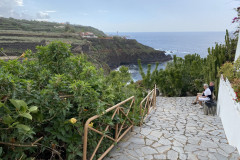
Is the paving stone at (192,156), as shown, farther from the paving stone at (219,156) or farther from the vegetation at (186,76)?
the vegetation at (186,76)

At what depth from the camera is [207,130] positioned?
4.80 meters

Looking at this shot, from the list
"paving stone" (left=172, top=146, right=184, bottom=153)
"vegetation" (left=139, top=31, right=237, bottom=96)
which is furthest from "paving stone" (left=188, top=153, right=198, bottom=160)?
"vegetation" (left=139, top=31, right=237, bottom=96)

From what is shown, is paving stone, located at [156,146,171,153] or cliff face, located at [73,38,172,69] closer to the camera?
paving stone, located at [156,146,171,153]

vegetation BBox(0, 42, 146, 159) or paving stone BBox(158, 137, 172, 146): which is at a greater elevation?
vegetation BBox(0, 42, 146, 159)

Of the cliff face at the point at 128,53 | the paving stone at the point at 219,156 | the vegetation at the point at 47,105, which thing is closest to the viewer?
the vegetation at the point at 47,105

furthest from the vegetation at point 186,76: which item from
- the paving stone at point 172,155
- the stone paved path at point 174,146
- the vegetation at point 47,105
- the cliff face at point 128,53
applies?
the cliff face at point 128,53

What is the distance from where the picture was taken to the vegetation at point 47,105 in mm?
1582

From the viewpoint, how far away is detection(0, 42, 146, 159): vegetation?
5.19 ft

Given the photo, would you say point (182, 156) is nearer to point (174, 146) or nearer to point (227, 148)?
point (174, 146)

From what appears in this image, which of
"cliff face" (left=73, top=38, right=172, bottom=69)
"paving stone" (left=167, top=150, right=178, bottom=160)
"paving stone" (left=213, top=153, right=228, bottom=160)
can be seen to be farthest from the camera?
"cliff face" (left=73, top=38, right=172, bottom=69)

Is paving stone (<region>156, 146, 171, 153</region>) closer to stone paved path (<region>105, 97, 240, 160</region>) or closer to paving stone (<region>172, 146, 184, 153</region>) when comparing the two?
stone paved path (<region>105, 97, 240, 160</region>)

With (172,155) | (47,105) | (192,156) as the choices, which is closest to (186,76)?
→ (192,156)

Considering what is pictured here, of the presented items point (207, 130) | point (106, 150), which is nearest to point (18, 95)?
point (106, 150)

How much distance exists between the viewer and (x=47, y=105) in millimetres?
1828
